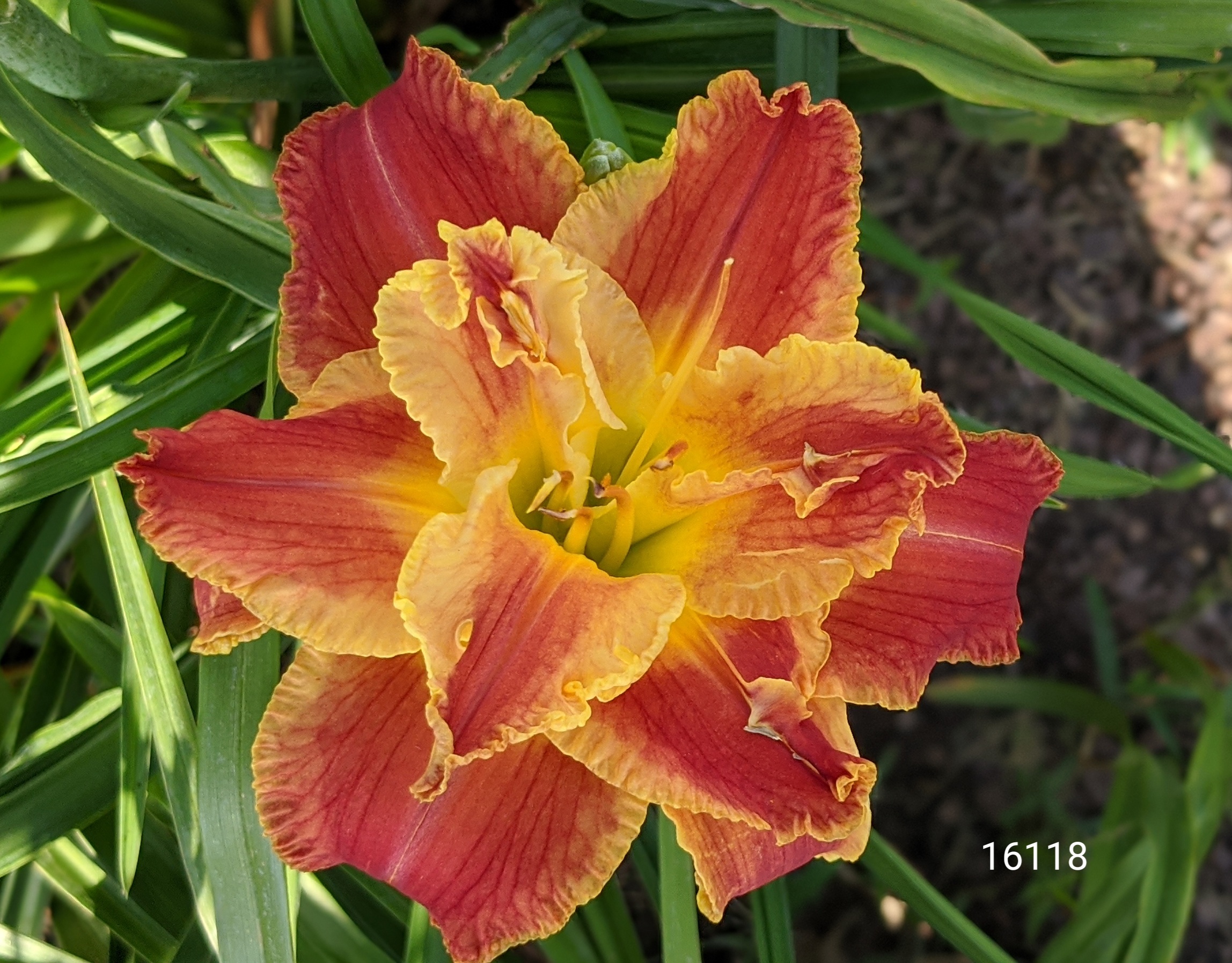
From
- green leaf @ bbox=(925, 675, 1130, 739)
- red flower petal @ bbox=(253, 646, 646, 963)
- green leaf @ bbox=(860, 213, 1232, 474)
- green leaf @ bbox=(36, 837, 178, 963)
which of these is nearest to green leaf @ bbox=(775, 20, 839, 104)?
green leaf @ bbox=(860, 213, 1232, 474)

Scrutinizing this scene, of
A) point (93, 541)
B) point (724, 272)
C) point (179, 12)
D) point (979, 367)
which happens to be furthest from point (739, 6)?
point (979, 367)

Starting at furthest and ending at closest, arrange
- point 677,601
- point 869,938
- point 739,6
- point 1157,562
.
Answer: point 1157,562 < point 869,938 < point 739,6 < point 677,601

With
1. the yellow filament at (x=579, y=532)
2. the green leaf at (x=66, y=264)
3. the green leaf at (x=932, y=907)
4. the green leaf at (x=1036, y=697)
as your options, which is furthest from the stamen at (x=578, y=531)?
the green leaf at (x=1036, y=697)

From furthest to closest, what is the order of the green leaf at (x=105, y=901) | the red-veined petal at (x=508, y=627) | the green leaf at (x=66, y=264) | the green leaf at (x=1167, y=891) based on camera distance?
the green leaf at (x=66, y=264) < the green leaf at (x=1167, y=891) < the green leaf at (x=105, y=901) < the red-veined petal at (x=508, y=627)

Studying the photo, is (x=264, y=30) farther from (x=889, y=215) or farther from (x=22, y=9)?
(x=889, y=215)

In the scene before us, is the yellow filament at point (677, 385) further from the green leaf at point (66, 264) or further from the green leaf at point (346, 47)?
the green leaf at point (66, 264)

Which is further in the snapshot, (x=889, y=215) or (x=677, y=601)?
(x=889, y=215)
